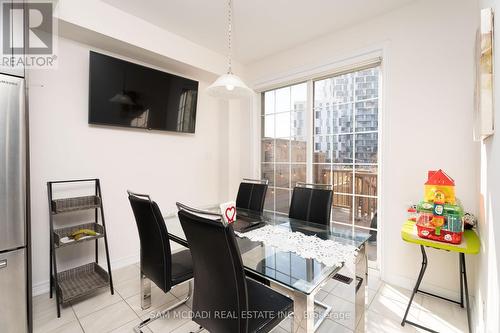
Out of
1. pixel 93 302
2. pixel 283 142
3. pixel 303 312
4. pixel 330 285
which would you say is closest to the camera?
pixel 303 312

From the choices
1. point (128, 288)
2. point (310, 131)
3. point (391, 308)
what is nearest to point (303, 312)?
point (391, 308)

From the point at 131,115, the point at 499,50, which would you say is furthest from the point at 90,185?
the point at 499,50

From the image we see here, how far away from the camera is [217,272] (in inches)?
42.2

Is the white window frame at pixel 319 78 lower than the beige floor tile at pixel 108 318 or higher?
higher

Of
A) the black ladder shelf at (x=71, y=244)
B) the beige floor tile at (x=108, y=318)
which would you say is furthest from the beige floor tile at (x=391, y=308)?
the black ladder shelf at (x=71, y=244)

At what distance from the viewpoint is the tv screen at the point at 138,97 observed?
2348 millimetres

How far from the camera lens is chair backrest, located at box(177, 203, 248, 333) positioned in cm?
98

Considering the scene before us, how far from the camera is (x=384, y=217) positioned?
232 centimetres

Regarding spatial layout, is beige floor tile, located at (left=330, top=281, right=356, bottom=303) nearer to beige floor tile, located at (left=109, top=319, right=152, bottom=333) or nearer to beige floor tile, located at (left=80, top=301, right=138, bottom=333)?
beige floor tile, located at (left=109, top=319, right=152, bottom=333)

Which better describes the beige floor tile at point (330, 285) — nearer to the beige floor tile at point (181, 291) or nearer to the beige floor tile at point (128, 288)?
the beige floor tile at point (181, 291)

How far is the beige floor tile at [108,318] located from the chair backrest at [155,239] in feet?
1.58

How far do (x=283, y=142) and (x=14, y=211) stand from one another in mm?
2850

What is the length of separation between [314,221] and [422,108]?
147 centimetres

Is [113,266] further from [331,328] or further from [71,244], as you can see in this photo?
[331,328]
